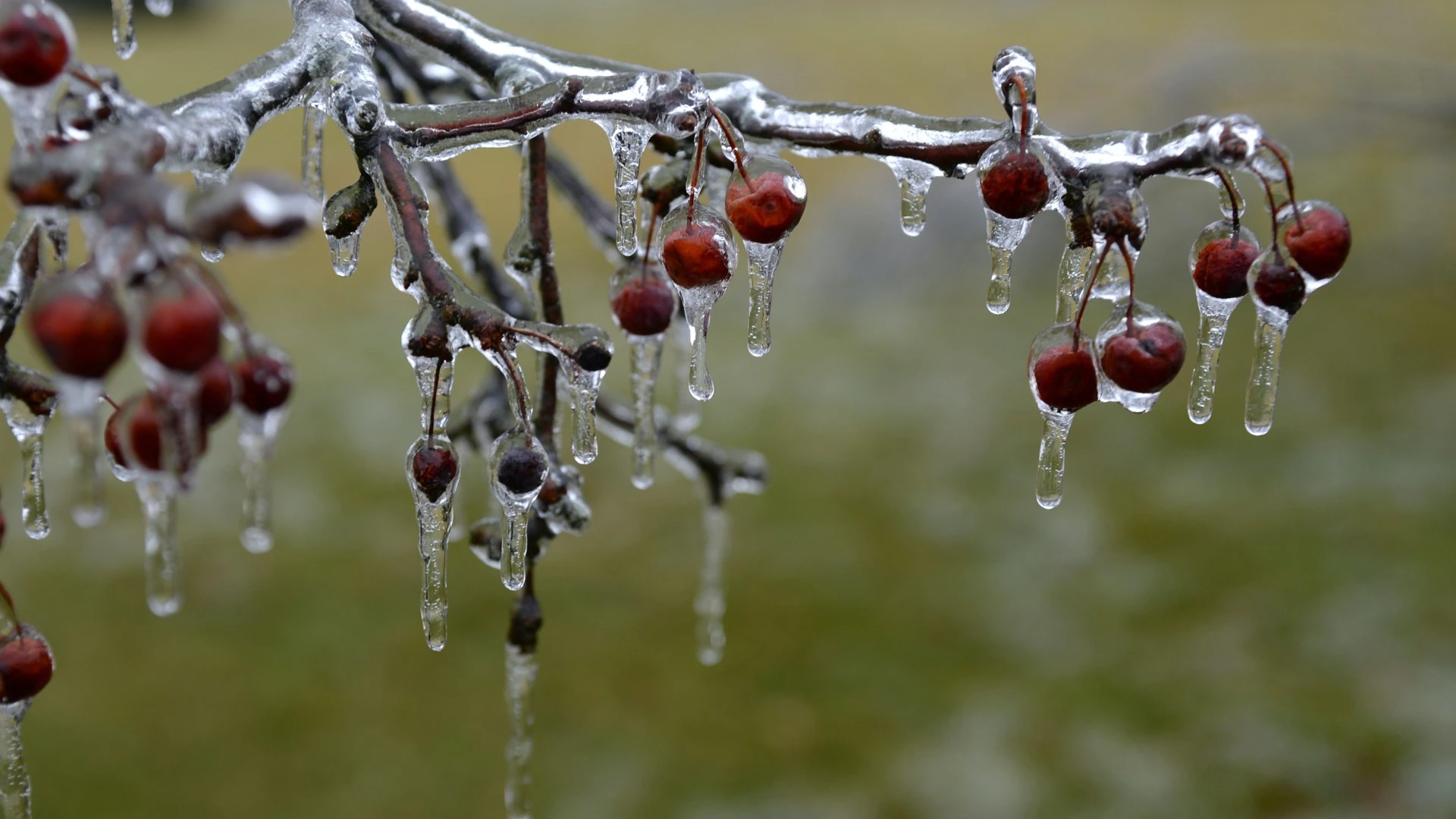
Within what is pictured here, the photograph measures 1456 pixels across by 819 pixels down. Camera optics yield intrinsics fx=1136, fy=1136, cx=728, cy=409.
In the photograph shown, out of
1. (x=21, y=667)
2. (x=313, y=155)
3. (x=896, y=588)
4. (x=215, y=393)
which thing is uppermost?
(x=313, y=155)

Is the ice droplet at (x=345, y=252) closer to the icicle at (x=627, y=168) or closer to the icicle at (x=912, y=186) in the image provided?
the icicle at (x=627, y=168)

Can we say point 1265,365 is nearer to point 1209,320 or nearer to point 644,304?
point 1209,320

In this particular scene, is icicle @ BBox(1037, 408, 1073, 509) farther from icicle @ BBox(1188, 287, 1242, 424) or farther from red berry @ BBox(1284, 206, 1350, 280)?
red berry @ BBox(1284, 206, 1350, 280)

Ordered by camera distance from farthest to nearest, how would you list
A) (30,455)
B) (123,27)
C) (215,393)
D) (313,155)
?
1. (313,155)
2. (123,27)
3. (30,455)
4. (215,393)

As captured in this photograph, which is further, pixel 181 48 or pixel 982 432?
pixel 181 48

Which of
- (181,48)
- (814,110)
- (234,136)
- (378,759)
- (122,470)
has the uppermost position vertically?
(181,48)

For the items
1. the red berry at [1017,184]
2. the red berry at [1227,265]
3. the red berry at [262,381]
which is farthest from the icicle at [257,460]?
the red berry at [1227,265]

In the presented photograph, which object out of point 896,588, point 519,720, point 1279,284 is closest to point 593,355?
point 1279,284

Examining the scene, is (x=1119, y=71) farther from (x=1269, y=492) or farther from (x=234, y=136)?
(x=234, y=136)

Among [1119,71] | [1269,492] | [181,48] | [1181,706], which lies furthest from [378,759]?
[181,48]
